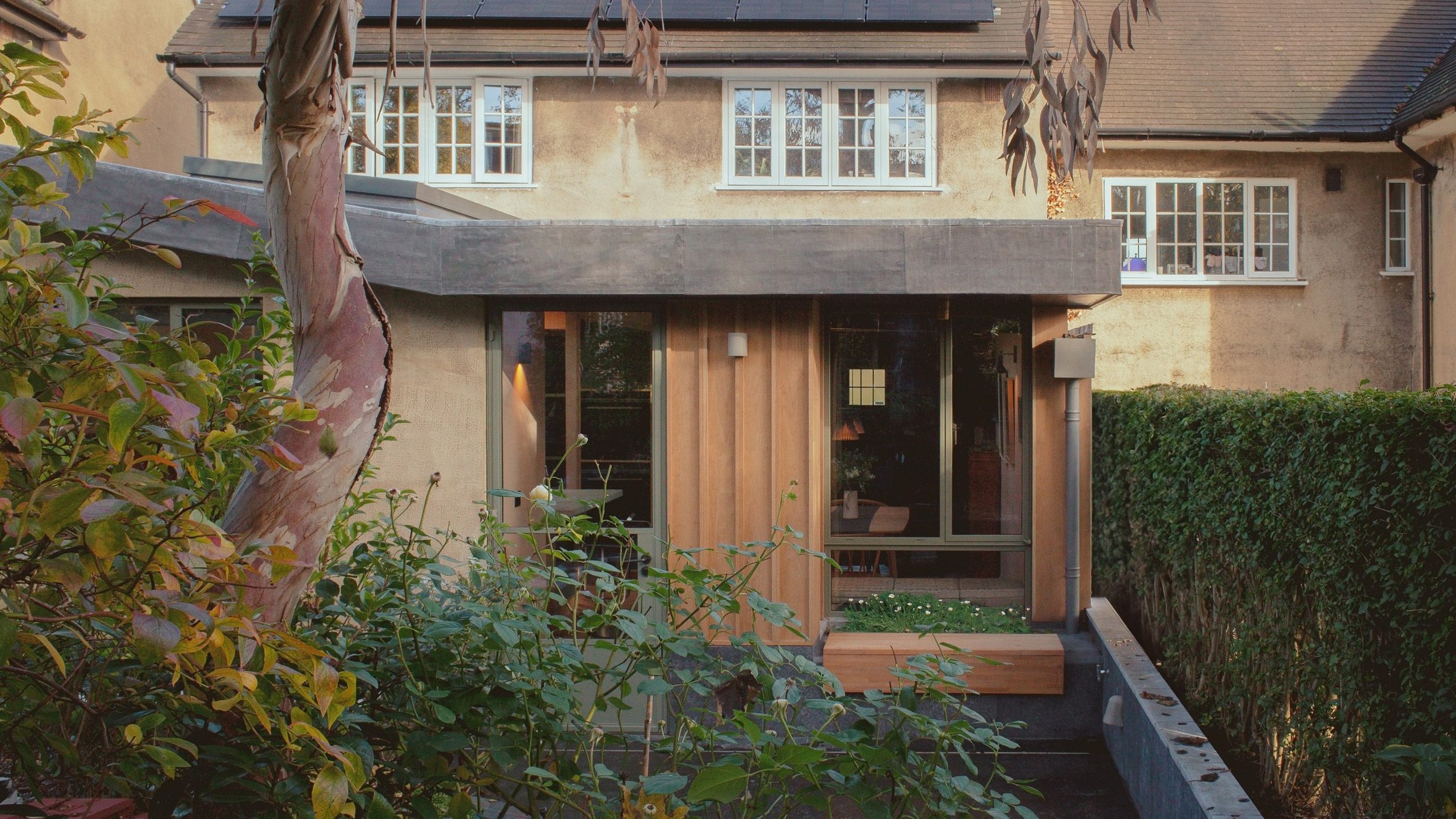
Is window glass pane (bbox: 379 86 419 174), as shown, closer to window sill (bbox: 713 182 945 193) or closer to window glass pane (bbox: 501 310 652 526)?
window sill (bbox: 713 182 945 193)

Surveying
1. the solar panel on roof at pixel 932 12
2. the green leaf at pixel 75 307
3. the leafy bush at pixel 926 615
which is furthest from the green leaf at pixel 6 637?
the solar panel on roof at pixel 932 12

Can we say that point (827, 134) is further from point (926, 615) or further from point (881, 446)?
point (926, 615)

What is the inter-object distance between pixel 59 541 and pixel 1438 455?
396cm

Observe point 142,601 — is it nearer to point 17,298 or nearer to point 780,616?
point 17,298

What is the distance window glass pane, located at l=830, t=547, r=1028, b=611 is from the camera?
8.31 meters

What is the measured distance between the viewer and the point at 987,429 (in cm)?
834

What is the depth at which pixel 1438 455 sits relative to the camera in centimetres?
358

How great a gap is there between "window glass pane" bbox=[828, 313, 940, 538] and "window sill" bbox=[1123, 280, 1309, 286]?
8.52 m

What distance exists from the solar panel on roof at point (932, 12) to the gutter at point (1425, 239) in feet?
22.8

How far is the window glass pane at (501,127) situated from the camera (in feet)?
40.4

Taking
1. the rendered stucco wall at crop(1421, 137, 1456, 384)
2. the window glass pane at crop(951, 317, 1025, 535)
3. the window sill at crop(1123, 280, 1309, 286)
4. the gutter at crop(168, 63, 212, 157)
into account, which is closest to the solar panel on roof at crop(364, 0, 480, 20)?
the gutter at crop(168, 63, 212, 157)

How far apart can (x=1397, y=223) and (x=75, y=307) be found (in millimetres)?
18038

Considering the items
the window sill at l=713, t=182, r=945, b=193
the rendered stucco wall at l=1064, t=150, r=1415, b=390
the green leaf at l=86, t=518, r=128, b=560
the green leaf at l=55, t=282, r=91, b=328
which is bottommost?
the green leaf at l=86, t=518, r=128, b=560

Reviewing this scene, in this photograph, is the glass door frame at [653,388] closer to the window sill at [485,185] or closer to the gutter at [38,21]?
the window sill at [485,185]
